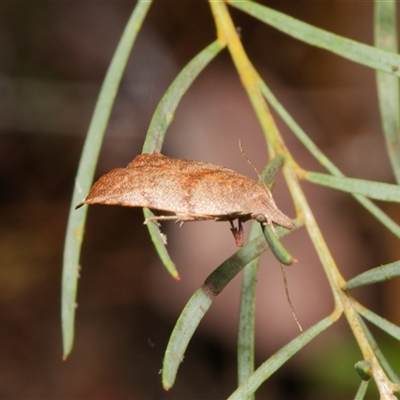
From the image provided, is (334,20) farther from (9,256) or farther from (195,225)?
(9,256)

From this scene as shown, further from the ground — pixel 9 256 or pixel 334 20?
pixel 334 20

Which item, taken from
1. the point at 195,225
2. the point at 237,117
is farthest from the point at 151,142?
the point at 237,117

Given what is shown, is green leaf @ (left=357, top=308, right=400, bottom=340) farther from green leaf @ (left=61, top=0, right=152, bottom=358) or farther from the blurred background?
the blurred background

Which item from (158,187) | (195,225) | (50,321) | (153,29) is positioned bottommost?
(158,187)

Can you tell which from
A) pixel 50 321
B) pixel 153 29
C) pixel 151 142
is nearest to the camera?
pixel 151 142

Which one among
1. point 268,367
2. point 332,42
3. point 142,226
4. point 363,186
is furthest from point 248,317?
point 142,226
